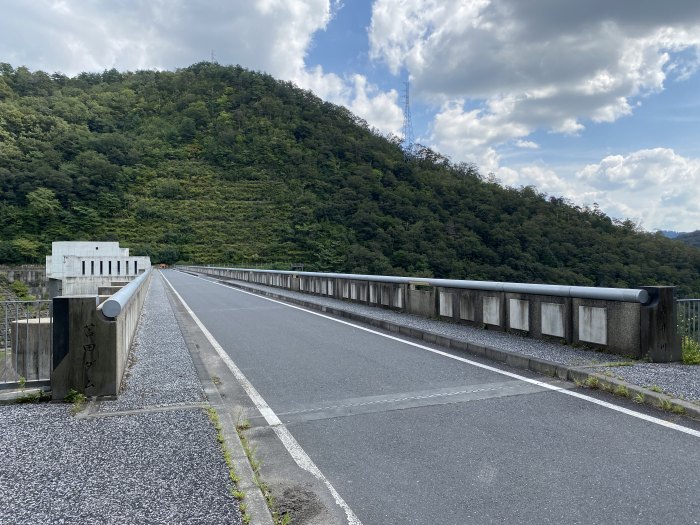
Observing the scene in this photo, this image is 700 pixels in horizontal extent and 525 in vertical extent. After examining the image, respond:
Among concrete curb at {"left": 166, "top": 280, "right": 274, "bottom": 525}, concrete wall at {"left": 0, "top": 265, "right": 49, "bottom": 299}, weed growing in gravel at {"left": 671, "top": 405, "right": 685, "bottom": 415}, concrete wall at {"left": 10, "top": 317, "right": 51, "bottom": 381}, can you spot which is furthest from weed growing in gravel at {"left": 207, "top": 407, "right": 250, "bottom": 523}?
concrete wall at {"left": 0, "top": 265, "right": 49, "bottom": 299}

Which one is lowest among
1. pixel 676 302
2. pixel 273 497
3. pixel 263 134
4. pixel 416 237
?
pixel 273 497

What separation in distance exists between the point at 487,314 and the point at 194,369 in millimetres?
5984

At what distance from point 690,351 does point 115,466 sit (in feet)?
24.7

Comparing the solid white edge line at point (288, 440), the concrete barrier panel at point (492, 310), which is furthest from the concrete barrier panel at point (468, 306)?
the solid white edge line at point (288, 440)

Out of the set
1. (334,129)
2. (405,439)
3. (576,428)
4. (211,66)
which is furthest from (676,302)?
(211,66)

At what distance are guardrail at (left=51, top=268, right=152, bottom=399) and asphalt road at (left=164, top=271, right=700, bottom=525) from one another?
1.90 meters

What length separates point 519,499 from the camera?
3336 millimetres

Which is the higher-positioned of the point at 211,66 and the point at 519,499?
the point at 211,66

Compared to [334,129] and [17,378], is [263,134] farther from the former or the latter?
[17,378]

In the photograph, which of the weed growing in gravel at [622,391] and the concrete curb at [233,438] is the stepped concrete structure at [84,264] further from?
the weed growing in gravel at [622,391]

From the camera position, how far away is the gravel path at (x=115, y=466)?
309 centimetres

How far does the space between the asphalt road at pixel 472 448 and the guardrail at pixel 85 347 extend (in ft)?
6.23

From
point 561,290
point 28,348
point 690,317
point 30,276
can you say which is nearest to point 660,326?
point 690,317

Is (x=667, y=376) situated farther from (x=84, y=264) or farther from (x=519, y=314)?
(x=84, y=264)
